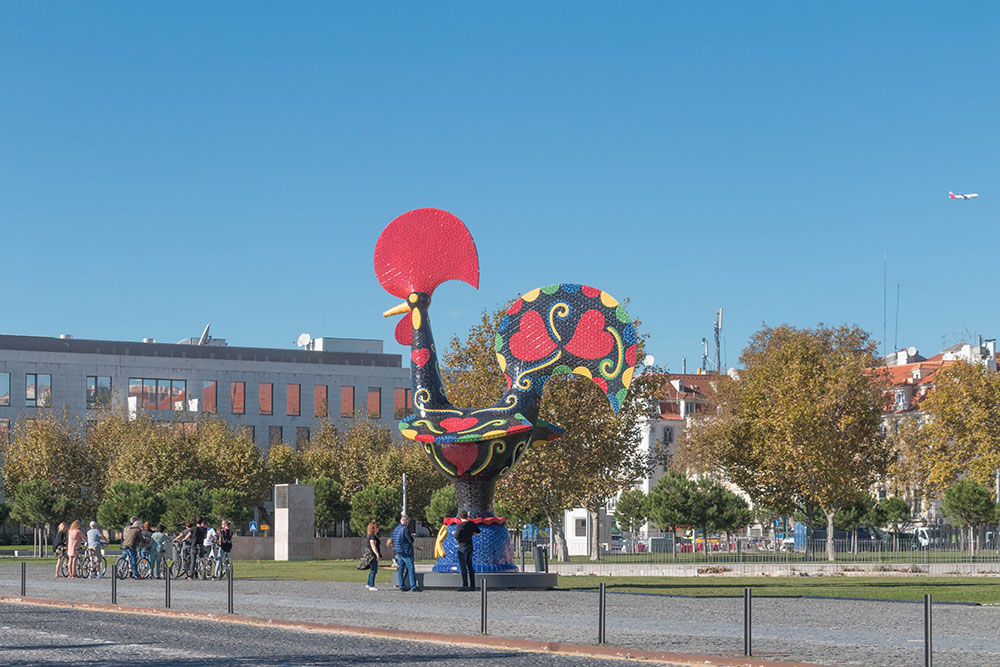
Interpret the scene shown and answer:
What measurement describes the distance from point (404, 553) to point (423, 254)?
290 inches

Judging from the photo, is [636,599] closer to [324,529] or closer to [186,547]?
[186,547]

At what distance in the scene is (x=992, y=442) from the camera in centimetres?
6228

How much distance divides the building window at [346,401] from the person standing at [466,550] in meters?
73.7

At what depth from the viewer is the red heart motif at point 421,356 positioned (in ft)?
111

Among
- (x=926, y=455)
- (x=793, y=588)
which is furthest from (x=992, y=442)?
(x=793, y=588)

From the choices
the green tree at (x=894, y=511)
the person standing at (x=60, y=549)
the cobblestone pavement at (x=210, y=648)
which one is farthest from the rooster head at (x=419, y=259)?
the green tree at (x=894, y=511)

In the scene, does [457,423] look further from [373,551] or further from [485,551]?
[373,551]

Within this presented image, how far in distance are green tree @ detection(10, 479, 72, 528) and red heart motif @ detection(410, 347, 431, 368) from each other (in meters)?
41.0

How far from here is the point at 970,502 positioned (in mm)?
67625

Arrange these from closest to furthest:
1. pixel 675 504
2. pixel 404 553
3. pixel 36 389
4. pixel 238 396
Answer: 1. pixel 404 553
2. pixel 675 504
3. pixel 36 389
4. pixel 238 396

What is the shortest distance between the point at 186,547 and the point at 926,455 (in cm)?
3592

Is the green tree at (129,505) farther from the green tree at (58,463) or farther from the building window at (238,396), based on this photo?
the building window at (238,396)

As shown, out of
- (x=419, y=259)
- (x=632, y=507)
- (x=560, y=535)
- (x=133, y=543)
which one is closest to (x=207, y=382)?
(x=632, y=507)

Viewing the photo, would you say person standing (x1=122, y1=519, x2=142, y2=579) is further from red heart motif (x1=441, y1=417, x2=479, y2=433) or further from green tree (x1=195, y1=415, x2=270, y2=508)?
green tree (x1=195, y1=415, x2=270, y2=508)
